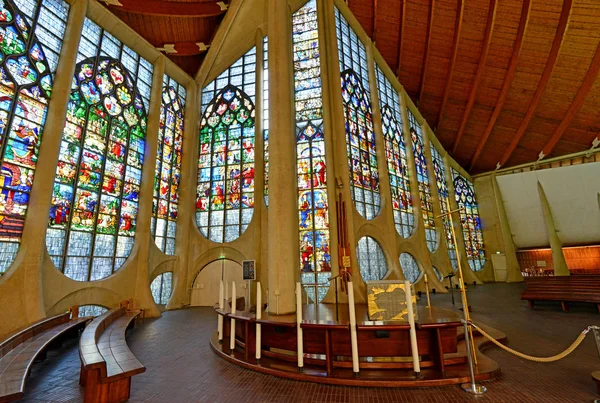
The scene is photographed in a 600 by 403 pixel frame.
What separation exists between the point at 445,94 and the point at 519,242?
11.0 m

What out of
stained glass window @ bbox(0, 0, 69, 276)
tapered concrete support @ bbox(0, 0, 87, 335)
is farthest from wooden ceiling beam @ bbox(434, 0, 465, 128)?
stained glass window @ bbox(0, 0, 69, 276)

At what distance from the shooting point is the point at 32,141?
23.4ft

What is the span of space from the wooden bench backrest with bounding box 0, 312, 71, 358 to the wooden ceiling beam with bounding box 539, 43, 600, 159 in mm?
19124

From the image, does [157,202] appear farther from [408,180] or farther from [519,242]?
[519,242]

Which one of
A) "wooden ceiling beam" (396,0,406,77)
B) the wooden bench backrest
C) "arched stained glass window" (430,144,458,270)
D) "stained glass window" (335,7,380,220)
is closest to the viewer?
the wooden bench backrest

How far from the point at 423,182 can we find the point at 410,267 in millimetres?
5685

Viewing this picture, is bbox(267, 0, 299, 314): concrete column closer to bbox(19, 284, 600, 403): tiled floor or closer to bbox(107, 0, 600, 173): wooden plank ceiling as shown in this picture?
bbox(19, 284, 600, 403): tiled floor

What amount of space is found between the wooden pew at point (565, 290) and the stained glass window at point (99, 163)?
12.7m

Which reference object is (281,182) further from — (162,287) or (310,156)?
(162,287)

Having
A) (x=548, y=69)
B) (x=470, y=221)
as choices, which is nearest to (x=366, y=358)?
(x=548, y=69)

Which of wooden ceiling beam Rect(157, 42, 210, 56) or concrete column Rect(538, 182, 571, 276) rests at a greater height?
wooden ceiling beam Rect(157, 42, 210, 56)

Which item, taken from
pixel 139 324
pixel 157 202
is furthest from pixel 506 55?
pixel 139 324

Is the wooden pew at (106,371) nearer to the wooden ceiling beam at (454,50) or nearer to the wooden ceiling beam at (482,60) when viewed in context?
the wooden ceiling beam at (454,50)

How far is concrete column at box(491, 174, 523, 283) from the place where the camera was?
17.4 metres
